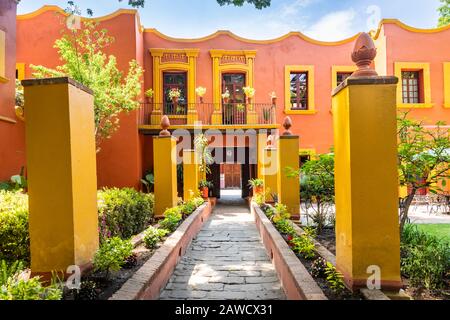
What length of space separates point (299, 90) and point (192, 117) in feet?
18.1

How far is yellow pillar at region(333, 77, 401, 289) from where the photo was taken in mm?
2762

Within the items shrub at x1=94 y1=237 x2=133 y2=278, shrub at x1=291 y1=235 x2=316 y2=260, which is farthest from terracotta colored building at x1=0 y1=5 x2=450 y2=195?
shrub at x1=94 y1=237 x2=133 y2=278

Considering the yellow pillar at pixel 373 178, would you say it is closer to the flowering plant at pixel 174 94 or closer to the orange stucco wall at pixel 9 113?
the orange stucco wall at pixel 9 113

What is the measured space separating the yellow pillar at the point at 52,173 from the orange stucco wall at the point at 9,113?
566cm

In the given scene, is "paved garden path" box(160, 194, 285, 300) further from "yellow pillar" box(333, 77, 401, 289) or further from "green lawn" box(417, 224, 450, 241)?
"green lawn" box(417, 224, 450, 241)

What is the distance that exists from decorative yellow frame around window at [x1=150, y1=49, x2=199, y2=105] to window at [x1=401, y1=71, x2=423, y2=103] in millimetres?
9972

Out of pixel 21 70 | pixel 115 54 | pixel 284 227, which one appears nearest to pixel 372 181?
pixel 284 227

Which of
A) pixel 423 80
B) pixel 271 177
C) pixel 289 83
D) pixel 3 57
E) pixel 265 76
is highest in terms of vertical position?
pixel 265 76

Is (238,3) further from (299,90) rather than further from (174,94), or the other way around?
(299,90)

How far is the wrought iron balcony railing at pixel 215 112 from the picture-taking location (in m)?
14.2

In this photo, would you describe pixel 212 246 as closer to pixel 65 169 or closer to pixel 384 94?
pixel 65 169

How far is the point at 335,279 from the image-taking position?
9.72 ft

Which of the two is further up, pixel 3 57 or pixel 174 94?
pixel 174 94

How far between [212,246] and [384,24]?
43.8 ft
